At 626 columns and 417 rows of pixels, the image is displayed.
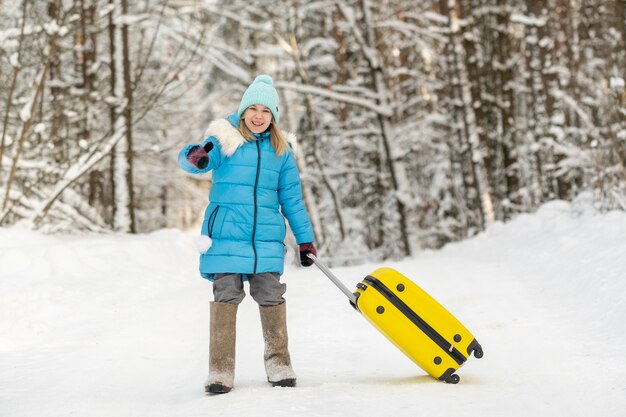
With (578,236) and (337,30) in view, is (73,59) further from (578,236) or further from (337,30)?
(578,236)

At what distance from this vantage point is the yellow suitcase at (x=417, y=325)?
3.52 meters

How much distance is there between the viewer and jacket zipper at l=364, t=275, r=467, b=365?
139 inches

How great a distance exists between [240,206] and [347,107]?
16.5 m

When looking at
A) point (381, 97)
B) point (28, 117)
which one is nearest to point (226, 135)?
point (28, 117)

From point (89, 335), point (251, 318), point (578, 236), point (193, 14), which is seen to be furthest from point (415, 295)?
point (193, 14)

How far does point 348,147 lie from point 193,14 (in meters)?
9.27

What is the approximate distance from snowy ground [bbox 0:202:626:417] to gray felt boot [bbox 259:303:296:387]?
0.11 meters

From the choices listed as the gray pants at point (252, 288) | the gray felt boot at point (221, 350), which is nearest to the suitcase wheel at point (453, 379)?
the gray pants at point (252, 288)

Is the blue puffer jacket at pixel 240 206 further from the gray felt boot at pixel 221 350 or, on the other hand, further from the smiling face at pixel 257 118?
the gray felt boot at pixel 221 350

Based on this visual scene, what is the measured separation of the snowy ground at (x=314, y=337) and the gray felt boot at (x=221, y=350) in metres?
0.09

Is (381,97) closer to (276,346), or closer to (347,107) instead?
(347,107)

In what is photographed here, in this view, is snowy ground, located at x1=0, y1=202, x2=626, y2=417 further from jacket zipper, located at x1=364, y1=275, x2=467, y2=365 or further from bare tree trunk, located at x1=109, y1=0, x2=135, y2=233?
bare tree trunk, located at x1=109, y1=0, x2=135, y2=233

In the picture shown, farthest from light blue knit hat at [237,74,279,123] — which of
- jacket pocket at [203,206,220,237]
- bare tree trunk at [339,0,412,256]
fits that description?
bare tree trunk at [339,0,412,256]

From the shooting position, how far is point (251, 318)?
5.45 m
